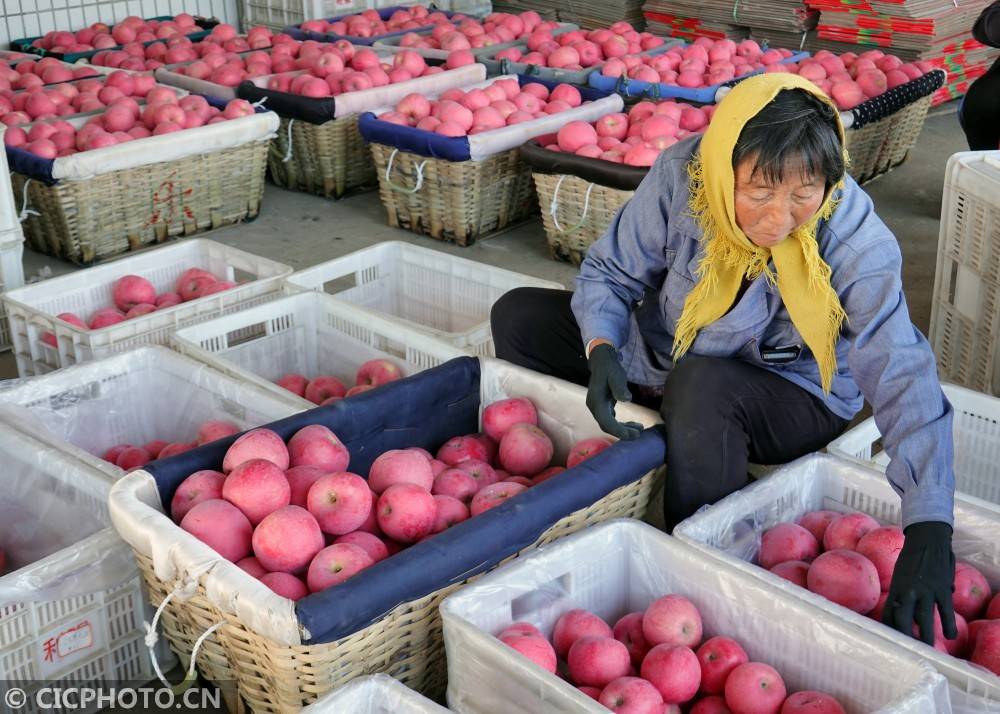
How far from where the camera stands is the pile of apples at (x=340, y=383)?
2377 mm

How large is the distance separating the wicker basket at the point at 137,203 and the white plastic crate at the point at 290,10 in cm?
239

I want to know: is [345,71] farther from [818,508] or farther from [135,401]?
[818,508]

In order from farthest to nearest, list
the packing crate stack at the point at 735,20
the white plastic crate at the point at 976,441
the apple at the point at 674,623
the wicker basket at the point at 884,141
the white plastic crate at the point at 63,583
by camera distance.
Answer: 1. the packing crate stack at the point at 735,20
2. the wicker basket at the point at 884,141
3. the white plastic crate at the point at 976,441
4. the white plastic crate at the point at 63,583
5. the apple at the point at 674,623

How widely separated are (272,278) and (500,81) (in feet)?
6.48

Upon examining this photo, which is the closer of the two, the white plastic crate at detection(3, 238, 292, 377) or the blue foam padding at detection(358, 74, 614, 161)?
the white plastic crate at detection(3, 238, 292, 377)

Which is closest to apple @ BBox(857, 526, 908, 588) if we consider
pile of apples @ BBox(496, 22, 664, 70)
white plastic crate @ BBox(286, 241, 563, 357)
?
white plastic crate @ BBox(286, 241, 563, 357)

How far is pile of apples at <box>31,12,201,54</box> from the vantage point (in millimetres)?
5227

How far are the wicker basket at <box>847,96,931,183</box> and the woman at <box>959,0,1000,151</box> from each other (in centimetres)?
46

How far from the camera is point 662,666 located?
1.48m

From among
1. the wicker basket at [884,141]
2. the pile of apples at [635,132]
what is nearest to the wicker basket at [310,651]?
the pile of apples at [635,132]

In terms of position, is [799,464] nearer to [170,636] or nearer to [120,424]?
[170,636]

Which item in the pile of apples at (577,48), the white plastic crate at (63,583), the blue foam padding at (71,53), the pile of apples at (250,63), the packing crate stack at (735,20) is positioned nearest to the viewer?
the white plastic crate at (63,583)

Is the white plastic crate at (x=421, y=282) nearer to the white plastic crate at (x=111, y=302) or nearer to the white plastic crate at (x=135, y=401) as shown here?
the white plastic crate at (x=111, y=302)

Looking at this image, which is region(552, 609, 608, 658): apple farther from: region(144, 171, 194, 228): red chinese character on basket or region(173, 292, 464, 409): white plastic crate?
region(144, 171, 194, 228): red chinese character on basket
